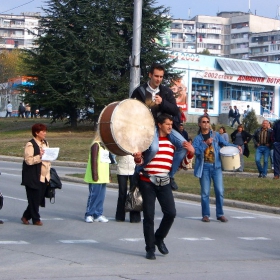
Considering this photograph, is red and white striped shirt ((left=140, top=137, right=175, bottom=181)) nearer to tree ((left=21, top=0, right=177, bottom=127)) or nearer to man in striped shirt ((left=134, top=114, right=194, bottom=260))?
man in striped shirt ((left=134, top=114, right=194, bottom=260))

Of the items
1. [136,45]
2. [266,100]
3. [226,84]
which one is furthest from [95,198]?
[266,100]

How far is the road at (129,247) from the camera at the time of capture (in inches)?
348

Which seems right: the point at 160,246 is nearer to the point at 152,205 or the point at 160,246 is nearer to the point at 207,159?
the point at 152,205

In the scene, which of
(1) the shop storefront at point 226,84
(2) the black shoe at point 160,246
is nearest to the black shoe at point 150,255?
(2) the black shoe at point 160,246

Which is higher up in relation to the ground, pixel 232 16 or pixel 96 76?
pixel 232 16

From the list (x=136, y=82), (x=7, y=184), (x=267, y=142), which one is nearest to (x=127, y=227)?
(x=136, y=82)

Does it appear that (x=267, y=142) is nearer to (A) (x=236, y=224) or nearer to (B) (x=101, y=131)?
(A) (x=236, y=224)

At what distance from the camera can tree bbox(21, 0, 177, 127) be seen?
41.9 m

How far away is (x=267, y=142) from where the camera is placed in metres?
22.9

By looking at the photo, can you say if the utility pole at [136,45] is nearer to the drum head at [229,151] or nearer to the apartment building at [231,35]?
the drum head at [229,151]

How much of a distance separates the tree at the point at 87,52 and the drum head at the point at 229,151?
27441 millimetres

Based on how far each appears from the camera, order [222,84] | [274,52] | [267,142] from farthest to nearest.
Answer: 1. [274,52]
2. [222,84]
3. [267,142]

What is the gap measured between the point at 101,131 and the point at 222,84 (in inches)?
2181

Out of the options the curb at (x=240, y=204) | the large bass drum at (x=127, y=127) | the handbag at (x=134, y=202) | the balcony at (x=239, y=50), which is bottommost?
the curb at (x=240, y=204)
